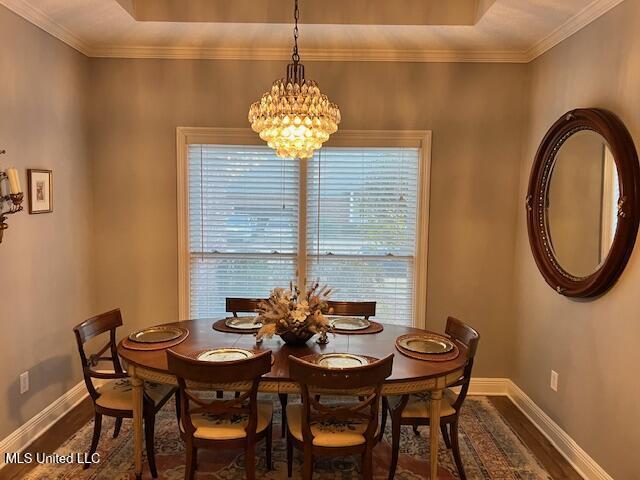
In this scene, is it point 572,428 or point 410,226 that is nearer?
point 572,428

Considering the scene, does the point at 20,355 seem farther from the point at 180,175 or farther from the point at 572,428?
the point at 572,428

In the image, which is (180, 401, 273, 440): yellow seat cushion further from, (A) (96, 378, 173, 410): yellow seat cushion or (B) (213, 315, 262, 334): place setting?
(B) (213, 315, 262, 334): place setting

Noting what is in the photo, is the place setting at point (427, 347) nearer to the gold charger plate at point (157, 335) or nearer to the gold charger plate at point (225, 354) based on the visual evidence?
the gold charger plate at point (225, 354)

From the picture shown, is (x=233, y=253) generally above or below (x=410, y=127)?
below

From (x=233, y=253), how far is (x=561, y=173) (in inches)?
98.6

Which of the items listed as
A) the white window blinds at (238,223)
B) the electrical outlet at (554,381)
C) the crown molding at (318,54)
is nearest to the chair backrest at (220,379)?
the white window blinds at (238,223)

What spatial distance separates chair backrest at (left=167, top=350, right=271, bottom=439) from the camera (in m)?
2.08

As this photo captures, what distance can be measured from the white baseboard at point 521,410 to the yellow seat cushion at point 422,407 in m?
0.87

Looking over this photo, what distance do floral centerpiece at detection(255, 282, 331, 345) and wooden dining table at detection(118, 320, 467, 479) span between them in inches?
3.5

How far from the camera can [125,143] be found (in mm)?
3701

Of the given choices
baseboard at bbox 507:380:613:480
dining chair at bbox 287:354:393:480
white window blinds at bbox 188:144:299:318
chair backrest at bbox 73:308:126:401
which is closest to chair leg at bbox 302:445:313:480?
dining chair at bbox 287:354:393:480

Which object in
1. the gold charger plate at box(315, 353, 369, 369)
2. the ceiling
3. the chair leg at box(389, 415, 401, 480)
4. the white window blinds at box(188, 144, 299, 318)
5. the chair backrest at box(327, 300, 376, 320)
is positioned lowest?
the chair leg at box(389, 415, 401, 480)

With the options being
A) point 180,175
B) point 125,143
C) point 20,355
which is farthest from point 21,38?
point 20,355

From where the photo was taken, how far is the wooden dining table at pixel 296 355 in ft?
7.31
